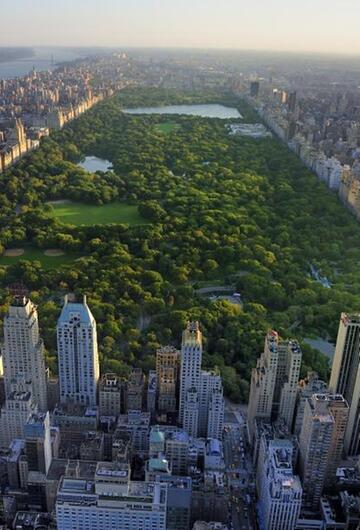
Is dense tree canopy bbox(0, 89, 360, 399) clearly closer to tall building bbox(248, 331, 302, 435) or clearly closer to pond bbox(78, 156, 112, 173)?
pond bbox(78, 156, 112, 173)

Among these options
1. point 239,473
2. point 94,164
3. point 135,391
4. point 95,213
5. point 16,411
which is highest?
point 16,411

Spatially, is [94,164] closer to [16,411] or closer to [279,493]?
[16,411]

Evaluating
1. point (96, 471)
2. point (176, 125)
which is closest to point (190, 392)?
point (96, 471)

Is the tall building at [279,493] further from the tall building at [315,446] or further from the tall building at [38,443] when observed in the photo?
the tall building at [38,443]

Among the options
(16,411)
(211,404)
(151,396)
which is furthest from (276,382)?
(16,411)

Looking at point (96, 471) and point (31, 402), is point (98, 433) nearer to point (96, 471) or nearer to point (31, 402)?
point (31, 402)

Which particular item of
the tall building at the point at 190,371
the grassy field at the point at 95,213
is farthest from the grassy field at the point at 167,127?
the tall building at the point at 190,371
